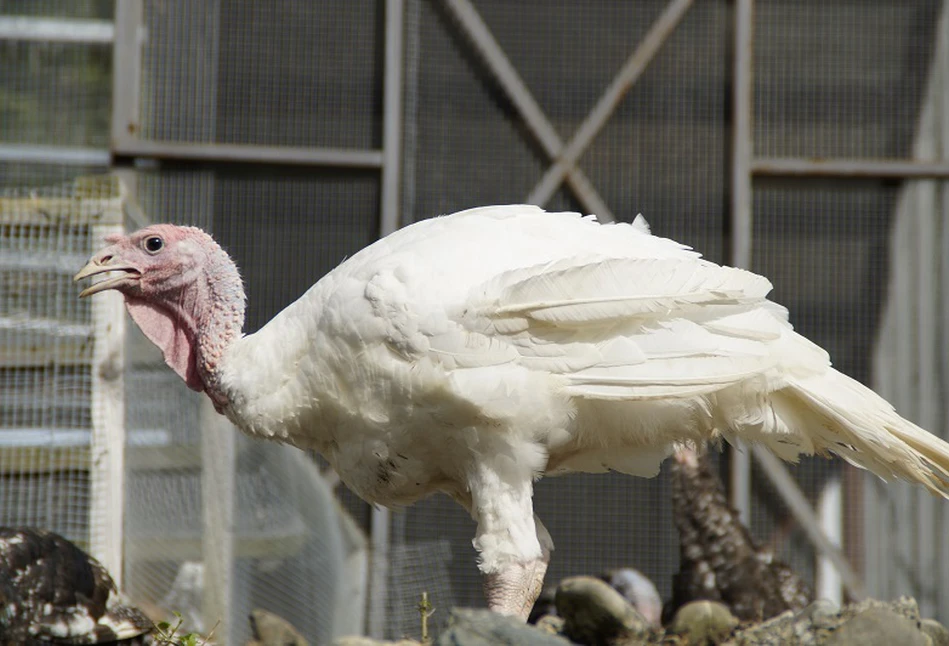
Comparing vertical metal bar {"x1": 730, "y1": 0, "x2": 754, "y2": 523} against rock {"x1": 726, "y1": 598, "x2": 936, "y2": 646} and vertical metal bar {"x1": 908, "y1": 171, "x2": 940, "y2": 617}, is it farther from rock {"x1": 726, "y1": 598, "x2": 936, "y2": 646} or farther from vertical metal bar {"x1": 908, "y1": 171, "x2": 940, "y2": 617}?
rock {"x1": 726, "y1": 598, "x2": 936, "y2": 646}

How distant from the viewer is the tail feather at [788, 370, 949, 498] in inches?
136

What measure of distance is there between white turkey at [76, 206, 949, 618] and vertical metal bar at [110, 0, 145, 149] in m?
2.91

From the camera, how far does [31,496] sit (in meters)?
4.57

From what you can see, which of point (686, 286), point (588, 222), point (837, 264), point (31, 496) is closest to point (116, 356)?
point (31, 496)

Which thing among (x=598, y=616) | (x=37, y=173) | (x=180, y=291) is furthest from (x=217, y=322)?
(x=37, y=173)

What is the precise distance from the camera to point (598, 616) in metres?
4.32

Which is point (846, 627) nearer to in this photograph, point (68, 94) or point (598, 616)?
point (598, 616)

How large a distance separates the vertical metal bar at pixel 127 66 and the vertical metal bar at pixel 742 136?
3.09 meters

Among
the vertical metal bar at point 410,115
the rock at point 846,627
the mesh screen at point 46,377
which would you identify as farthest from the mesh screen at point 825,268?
the mesh screen at point 46,377

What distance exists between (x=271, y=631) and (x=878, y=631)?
7.57 feet

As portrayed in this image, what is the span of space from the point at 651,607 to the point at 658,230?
6.59ft

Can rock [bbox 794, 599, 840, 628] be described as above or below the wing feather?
below

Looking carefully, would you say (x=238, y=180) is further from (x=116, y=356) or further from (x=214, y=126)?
(x=116, y=356)

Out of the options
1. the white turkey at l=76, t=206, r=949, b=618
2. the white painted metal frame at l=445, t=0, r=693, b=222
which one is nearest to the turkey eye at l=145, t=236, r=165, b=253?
the white turkey at l=76, t=206, r=949, b=618
